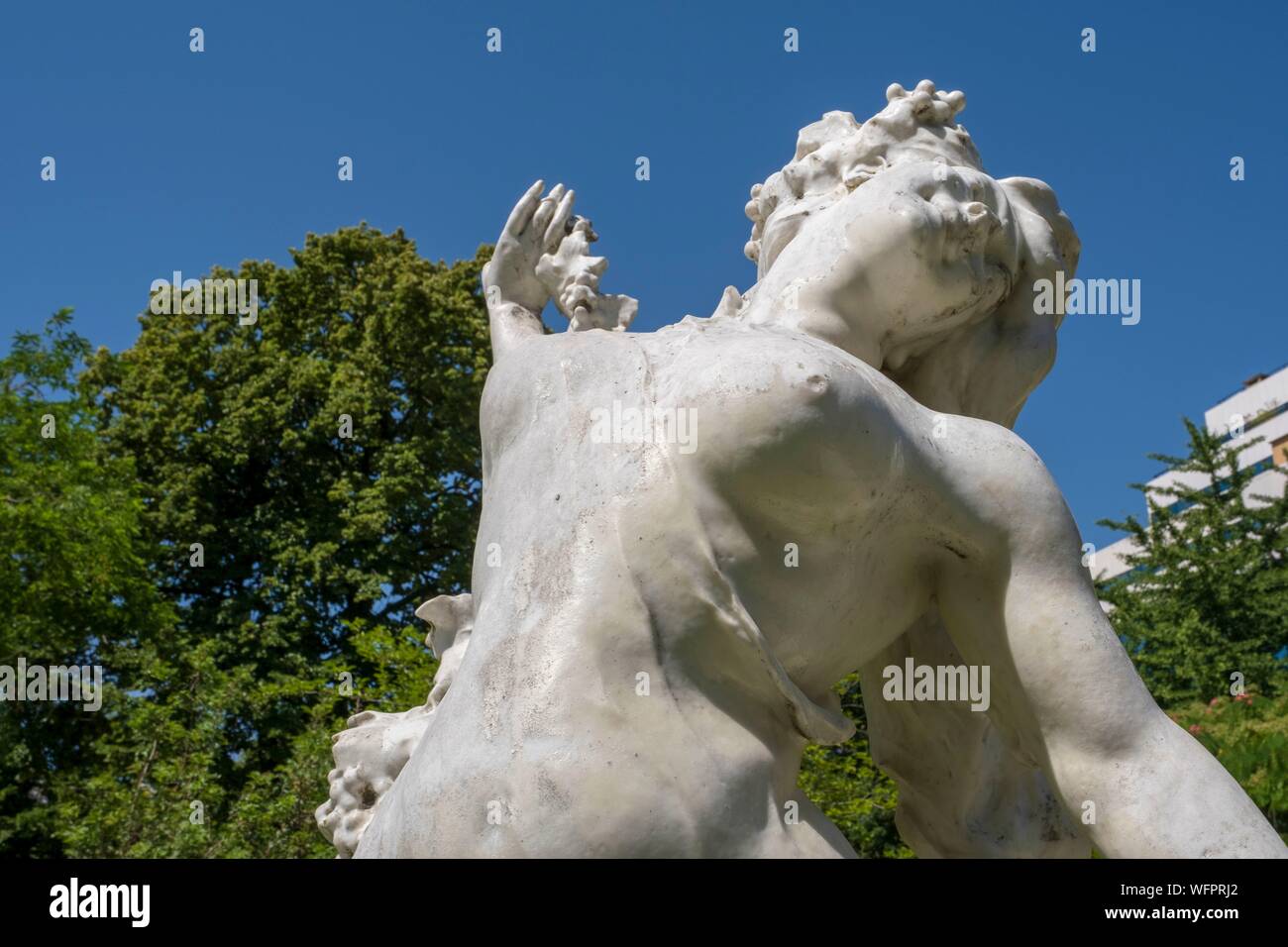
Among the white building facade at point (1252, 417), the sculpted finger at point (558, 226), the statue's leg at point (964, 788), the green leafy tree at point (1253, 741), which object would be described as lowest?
the statue's leg at point (964, 788)

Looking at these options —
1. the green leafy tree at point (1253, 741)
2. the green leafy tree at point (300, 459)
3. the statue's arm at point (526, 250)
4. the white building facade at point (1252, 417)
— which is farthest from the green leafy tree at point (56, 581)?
the white building facade at point (1252, 417)

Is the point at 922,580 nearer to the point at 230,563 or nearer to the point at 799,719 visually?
the point at 799,719

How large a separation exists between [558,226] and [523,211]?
4.1 inches

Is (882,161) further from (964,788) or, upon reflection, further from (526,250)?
(964,788)

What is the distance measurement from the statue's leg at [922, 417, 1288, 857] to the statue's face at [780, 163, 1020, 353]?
490mm

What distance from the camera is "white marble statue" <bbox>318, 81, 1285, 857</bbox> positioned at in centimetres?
286

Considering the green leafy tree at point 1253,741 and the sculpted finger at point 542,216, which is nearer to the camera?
the sculpted finger at point 542,216

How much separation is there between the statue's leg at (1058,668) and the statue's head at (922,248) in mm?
515

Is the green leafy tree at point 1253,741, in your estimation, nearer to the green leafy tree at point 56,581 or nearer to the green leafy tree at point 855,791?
the green leafy tree at point 855,791

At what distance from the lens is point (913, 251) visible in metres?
3.62

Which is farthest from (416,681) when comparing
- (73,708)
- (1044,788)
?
(1044,788)

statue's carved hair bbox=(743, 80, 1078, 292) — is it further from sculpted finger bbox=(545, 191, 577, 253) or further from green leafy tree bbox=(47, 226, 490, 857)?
green leafy tree bbox=(47, 226, 490, 857)

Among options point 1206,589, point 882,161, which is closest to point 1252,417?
point 1206,589

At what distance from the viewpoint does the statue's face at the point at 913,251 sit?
3.62 meters
